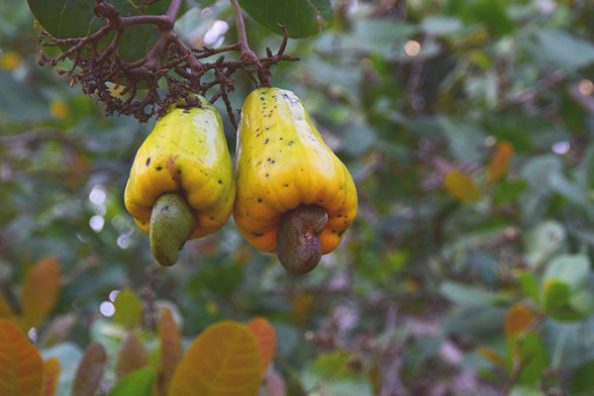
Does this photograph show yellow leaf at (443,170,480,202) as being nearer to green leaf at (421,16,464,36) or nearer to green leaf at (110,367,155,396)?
green leaf at (421,16,464,36)

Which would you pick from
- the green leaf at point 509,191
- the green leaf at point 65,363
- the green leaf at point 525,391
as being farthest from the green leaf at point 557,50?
the green leaf at point 65,363

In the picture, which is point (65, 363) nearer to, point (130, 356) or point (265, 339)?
point (130, 356)

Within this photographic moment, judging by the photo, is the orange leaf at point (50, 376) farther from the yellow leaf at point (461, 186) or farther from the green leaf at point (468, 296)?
the yellow leaf at point (461, 186)

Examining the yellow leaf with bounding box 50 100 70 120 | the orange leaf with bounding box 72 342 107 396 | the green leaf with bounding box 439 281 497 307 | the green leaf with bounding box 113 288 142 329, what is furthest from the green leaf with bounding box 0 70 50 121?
the green leaf with bounding box 439 281 497 307

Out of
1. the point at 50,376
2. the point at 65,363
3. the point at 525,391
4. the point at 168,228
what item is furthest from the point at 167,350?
the point at 525,391

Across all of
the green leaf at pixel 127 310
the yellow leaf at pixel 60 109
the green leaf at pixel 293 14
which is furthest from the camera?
the yellow leaf at pixel 60 109

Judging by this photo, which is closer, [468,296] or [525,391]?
[525,391]
